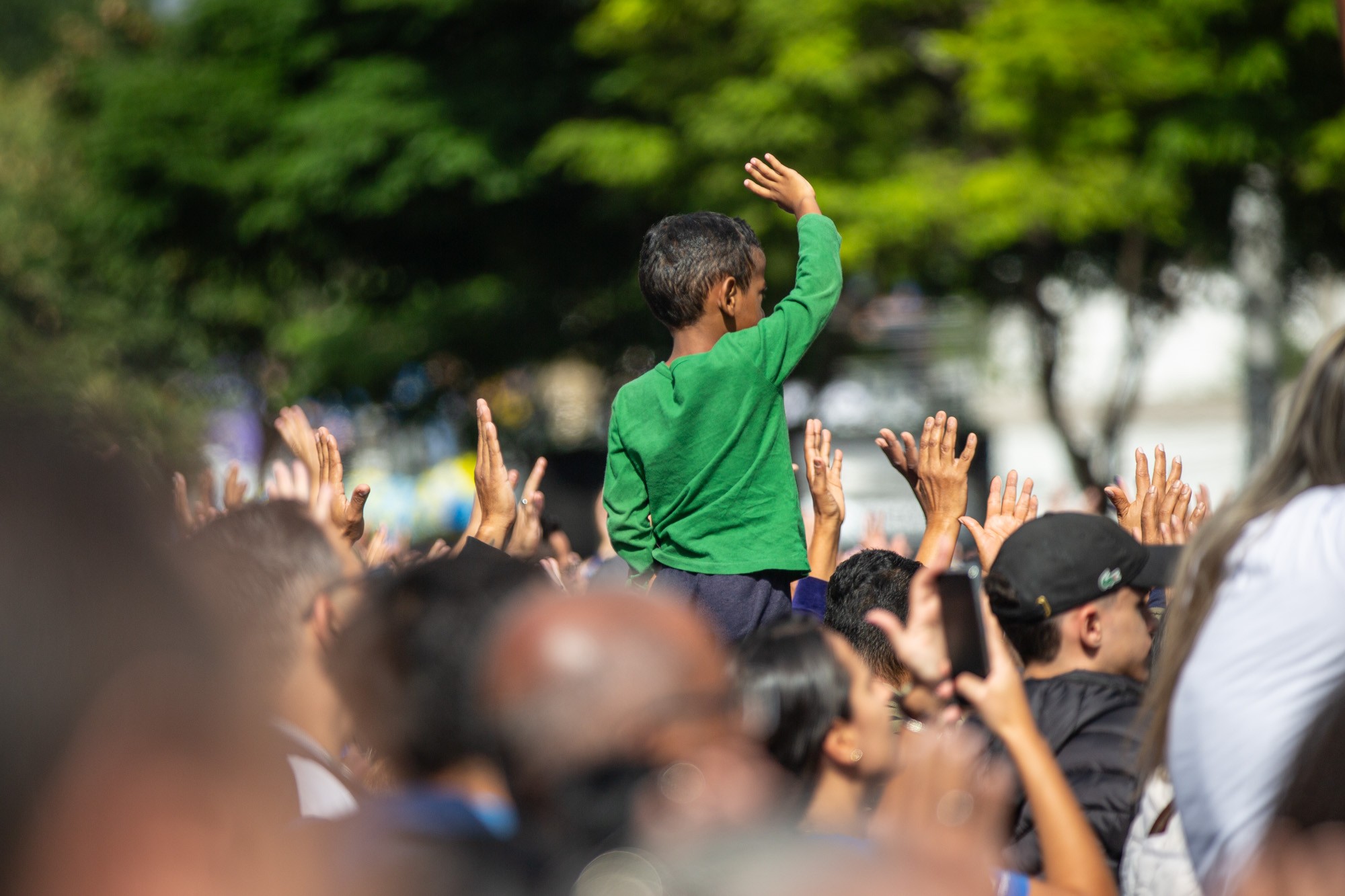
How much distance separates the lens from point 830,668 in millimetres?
2254

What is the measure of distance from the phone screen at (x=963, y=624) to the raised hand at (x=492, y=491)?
142 cm

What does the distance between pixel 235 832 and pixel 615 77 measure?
41.2 ft

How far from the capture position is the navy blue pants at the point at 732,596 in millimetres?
3217

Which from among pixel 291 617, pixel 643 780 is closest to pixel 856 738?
pixel 643 780

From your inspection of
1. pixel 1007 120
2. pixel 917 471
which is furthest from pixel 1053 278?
pixel 917 471

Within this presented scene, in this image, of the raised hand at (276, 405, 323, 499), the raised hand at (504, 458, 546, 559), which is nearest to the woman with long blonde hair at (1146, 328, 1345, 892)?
the raised hand at (276, 405, 323, 499)

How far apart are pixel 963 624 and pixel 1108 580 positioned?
1.70ft

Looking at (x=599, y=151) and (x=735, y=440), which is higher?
(x=599, y=151)

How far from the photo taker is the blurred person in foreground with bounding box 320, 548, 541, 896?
6.05ft

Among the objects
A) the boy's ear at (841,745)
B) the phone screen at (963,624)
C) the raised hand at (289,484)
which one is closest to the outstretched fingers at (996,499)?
the phone screen at (963,624)

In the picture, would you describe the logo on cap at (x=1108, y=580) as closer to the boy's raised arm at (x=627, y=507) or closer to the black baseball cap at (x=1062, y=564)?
the black baseball cap at (x=1062, y=564)

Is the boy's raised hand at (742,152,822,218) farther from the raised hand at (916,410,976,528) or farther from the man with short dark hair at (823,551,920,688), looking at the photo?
the man with short dark hair at (823,551,920,688)

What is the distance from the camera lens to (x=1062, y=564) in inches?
113

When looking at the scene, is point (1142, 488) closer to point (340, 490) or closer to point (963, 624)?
point (963, 624)
